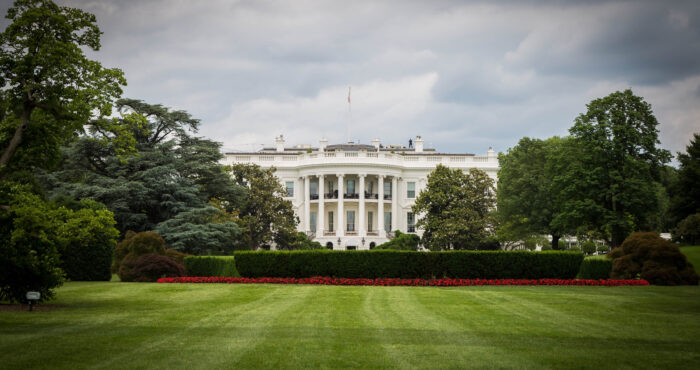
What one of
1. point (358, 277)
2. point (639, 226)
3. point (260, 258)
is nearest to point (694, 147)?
point (639, 226)

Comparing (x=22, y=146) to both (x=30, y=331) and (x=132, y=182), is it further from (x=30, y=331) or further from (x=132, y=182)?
(x=132, y=182)

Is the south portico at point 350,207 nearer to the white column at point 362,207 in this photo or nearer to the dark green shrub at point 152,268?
the white column at point 362,207

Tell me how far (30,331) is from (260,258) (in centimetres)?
1500

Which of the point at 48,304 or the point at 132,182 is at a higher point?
the point at 132,182

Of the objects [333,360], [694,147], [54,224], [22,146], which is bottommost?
[333,360]

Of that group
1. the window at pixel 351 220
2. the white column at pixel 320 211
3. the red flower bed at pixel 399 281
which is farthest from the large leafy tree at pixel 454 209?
the window at pixel 351 220

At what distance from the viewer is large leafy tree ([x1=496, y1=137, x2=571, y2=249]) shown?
4348cm

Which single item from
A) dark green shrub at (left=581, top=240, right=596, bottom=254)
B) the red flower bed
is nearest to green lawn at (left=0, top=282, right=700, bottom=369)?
the red flower bed

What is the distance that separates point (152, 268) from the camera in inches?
984

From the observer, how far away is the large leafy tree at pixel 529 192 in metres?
43.5

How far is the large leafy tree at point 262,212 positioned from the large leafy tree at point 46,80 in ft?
97.2

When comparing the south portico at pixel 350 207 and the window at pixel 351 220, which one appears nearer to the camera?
the south portico at pixel 350 207

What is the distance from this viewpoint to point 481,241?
148 feet

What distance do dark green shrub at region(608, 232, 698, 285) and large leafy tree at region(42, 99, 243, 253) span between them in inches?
856
